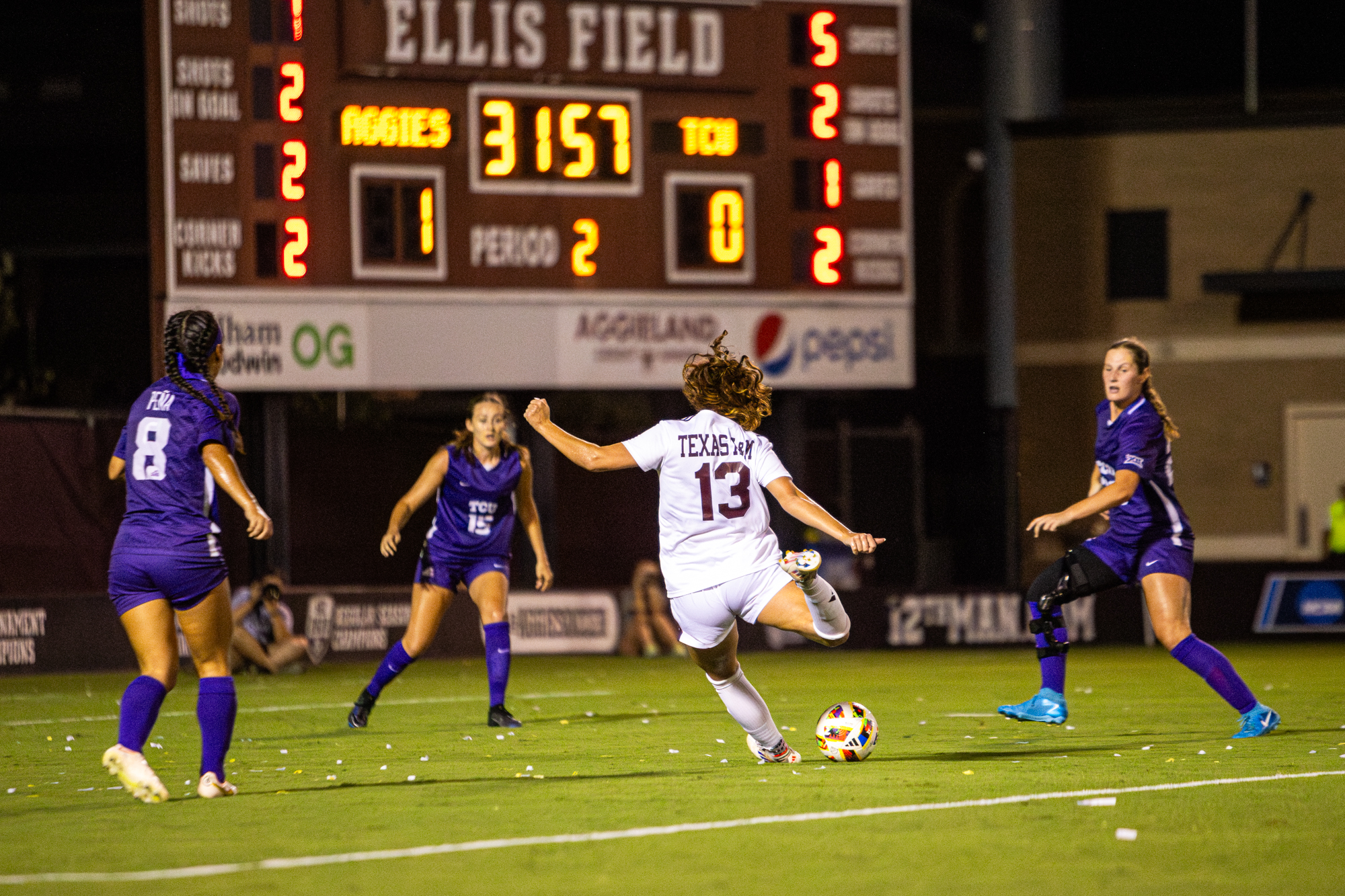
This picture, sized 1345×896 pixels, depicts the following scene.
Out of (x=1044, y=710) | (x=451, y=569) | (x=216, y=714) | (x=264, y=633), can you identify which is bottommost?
(x=264, y=633)

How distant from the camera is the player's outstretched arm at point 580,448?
26.7ft

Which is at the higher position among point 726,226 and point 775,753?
point 726,226

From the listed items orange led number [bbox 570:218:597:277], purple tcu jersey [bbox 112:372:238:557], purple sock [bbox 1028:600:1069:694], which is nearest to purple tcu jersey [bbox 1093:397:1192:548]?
purple sock [bbox 1028:600:1069:694]

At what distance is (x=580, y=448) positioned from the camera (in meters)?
8.26

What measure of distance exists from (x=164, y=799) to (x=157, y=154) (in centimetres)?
1242

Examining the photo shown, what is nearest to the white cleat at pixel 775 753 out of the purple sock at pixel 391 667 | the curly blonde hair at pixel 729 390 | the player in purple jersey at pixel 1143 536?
the curly blonde hair at pixel 729 390

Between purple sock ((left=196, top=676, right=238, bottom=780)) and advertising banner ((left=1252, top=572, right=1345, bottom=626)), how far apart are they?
15954mm

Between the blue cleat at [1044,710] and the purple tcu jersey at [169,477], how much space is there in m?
4.87

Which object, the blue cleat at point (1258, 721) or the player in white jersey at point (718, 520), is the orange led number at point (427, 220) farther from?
the blue cleat at point (1258, 721)

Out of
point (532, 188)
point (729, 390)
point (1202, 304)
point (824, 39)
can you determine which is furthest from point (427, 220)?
point (1202, 304)

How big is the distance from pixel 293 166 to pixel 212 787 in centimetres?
1200

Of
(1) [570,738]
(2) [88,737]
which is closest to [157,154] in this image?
(2) [88,737]

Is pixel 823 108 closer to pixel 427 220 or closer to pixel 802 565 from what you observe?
pixel 427 220

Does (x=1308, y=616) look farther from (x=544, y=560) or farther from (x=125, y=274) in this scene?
(x=125, y=274)
